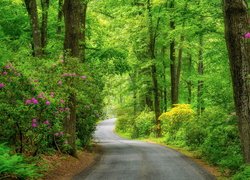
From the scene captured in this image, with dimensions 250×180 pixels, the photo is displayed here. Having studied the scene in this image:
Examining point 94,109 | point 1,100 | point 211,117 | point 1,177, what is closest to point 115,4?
point 94,109

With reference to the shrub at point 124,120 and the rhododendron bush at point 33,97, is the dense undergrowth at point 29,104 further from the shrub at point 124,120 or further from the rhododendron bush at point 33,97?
the shrub at point 124,120

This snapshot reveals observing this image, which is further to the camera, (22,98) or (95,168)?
(95,168)

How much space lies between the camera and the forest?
401 inches

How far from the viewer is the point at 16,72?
37.1 ft

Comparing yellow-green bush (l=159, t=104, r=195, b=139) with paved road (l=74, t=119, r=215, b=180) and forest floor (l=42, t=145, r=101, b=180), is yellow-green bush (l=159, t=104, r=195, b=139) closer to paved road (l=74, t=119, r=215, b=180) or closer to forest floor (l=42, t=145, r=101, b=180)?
paved road (l=74, t=119, r=215, b=180)

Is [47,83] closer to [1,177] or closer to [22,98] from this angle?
[22,98]

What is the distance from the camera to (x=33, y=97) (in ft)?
36.9

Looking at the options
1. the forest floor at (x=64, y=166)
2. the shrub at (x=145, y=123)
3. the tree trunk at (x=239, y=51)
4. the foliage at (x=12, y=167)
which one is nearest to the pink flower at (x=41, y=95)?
the foliage at (x=12, y=167)

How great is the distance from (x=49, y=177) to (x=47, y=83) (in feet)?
10.2

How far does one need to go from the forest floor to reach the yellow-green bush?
32.0 feet

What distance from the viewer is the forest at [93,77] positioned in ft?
33.4

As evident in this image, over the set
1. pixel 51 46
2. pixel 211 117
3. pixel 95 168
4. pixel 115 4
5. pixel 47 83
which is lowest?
pixel 95 168

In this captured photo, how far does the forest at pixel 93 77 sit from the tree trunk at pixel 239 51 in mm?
26

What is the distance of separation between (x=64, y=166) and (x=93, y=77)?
5.31m
